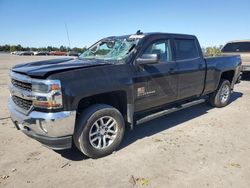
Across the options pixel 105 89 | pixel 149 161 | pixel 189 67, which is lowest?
pixel 149 161

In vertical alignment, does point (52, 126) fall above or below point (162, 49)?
below

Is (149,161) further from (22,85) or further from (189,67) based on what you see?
(189,67)

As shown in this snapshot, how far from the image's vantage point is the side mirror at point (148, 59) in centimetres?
423

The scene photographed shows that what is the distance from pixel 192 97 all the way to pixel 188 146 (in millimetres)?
1820

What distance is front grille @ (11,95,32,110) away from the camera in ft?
12.2

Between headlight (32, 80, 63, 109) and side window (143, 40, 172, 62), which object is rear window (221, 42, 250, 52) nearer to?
side window (143, 40, 172, 62)

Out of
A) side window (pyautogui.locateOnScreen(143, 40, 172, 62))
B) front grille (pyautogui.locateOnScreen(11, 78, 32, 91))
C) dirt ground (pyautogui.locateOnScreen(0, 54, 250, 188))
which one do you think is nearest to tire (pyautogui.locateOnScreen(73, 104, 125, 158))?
dirt ground (pyautogui.locateOnScreen(0, 54, 250, 188))

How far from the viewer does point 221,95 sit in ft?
23.2

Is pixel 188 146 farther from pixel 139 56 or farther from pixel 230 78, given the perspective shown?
pixel 230 78

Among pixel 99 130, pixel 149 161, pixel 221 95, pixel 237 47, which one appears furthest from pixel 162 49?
pixel 237 47

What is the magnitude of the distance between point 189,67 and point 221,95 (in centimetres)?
212

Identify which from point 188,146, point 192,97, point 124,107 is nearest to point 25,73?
point 124,107

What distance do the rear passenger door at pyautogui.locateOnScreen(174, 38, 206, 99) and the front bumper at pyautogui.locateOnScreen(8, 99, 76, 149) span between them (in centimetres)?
270

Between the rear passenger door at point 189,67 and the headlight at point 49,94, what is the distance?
9.11 feet
